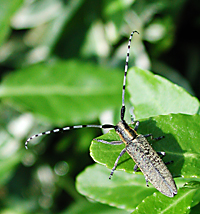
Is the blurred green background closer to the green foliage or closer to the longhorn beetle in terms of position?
the longhorn beetle

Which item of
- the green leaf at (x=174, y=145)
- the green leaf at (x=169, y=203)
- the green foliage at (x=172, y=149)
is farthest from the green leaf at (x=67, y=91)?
the green leaf at (x=169, y=203)

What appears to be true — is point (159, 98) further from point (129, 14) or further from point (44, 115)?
point (129, 14)

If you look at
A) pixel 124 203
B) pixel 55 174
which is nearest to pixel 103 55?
pixel 55 174

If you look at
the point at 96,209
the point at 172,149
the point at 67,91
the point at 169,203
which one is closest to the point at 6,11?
the point at 67,91

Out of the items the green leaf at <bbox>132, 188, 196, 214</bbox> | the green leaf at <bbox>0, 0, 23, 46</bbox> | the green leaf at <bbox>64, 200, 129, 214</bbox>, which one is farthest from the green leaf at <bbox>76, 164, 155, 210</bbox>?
the green leaf at <bbox>0, 0, 23, 46</bbox>

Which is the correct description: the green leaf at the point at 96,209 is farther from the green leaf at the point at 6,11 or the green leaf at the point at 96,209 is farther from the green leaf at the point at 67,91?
the green leaf at the point at 6,11

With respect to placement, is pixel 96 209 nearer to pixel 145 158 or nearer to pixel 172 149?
pixel 145 158
